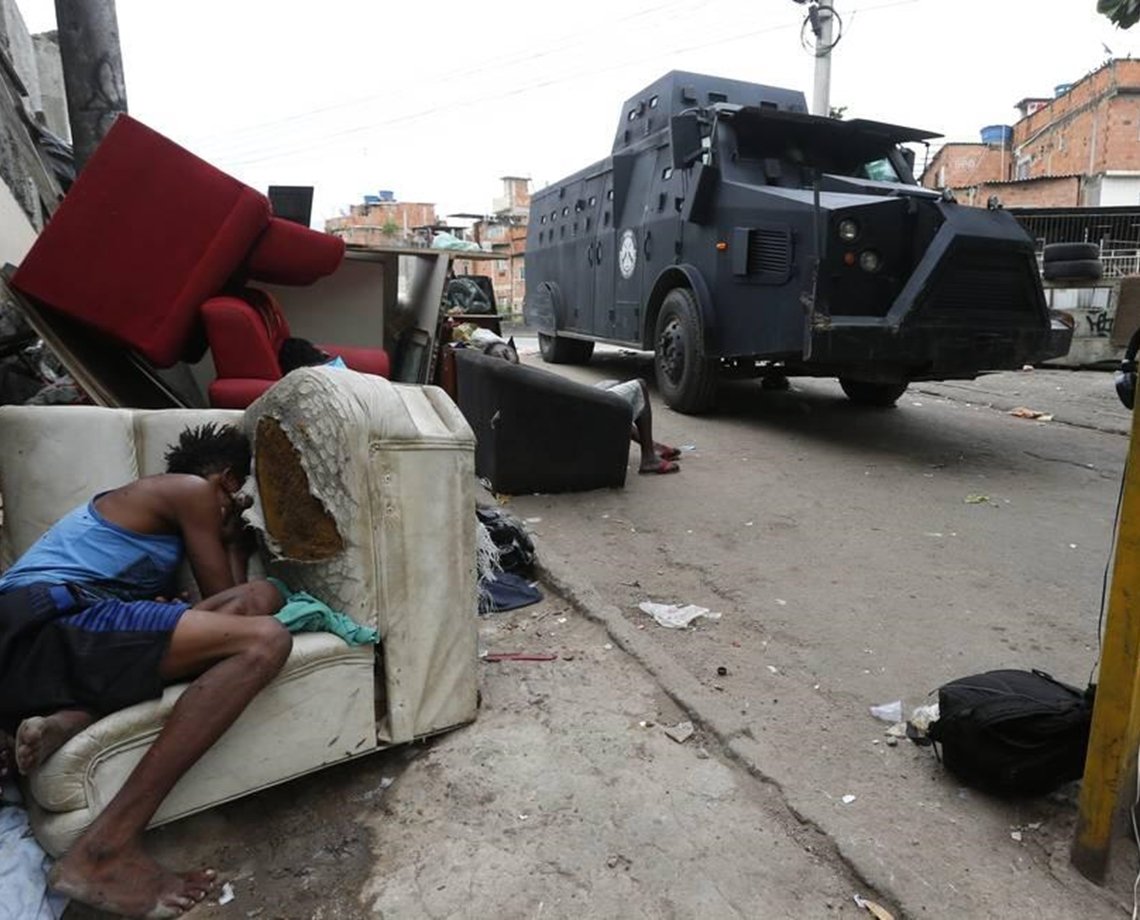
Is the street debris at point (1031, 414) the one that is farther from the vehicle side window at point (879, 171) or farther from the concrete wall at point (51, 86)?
the concrete wall at point (51, 86)

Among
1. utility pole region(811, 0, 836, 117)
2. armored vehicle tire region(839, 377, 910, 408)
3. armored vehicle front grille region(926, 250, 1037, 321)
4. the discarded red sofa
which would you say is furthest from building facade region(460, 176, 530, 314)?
the discarded red sofa

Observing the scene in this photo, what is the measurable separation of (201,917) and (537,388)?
10.0ft

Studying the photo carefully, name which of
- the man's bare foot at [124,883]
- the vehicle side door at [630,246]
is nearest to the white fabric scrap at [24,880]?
the man's bare foot at [124,883]

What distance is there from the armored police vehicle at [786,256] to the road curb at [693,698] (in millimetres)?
2633

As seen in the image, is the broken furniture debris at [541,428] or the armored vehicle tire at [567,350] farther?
the armored vehicle tire at [567,350]

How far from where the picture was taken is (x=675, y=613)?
10.2ft

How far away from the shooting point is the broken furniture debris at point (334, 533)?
1951 mm

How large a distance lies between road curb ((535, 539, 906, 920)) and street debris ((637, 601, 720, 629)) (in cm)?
14

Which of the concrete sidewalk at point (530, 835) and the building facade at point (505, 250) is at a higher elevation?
the building facade at point (505, 250)

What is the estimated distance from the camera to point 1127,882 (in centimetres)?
170

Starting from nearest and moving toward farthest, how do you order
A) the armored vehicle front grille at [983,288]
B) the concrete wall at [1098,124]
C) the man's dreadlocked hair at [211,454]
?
1. the man's dreadlocked hair at [211,454]
2. the armored vehicle front grille at [983,288]
3. the concrete wall at [1098,124]

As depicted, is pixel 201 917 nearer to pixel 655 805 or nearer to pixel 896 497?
pixel 655 805

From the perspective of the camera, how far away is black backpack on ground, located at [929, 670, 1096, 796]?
1.87 meters

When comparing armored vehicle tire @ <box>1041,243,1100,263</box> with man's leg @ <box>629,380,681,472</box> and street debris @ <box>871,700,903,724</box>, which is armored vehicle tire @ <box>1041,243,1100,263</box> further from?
street debris @ <box>871,700,903,724</box>
